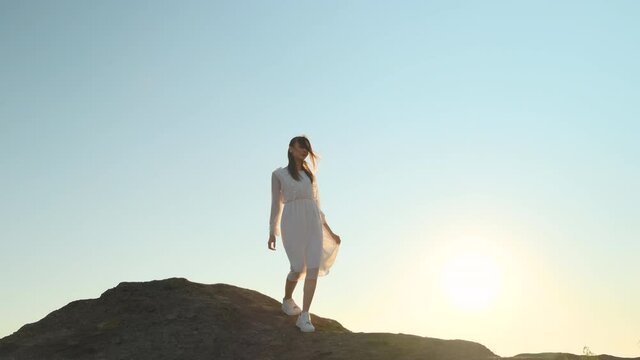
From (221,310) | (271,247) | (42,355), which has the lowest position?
(42,355)

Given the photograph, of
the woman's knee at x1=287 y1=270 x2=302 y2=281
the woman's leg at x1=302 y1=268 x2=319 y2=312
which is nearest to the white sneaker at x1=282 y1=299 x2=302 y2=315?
the woman's knee at x1=287 y1=270 x2=302 y2=281

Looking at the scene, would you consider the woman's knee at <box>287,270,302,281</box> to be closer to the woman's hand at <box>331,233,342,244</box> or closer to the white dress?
the white dress

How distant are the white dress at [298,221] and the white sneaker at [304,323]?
26.3 inches

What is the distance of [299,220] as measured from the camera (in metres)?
11.6

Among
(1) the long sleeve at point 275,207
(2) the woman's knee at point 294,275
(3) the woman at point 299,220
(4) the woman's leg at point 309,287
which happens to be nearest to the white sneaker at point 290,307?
(3) the woman at point 299,220

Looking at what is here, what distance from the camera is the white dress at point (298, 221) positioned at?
11.6 meters

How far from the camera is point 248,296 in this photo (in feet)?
42.8

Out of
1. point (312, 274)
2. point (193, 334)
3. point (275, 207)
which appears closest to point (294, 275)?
point (312, 274)

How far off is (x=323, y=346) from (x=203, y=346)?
196cm

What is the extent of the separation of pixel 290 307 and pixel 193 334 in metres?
1.73

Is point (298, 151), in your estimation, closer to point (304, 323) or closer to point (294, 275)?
point (294, 275)

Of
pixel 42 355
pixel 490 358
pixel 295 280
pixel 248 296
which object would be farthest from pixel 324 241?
pixel 42 355

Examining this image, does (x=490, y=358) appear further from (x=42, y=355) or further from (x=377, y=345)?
(x=42, y=355)

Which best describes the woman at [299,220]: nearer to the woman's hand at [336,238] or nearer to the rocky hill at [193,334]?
the woman's hand at [336,238]
